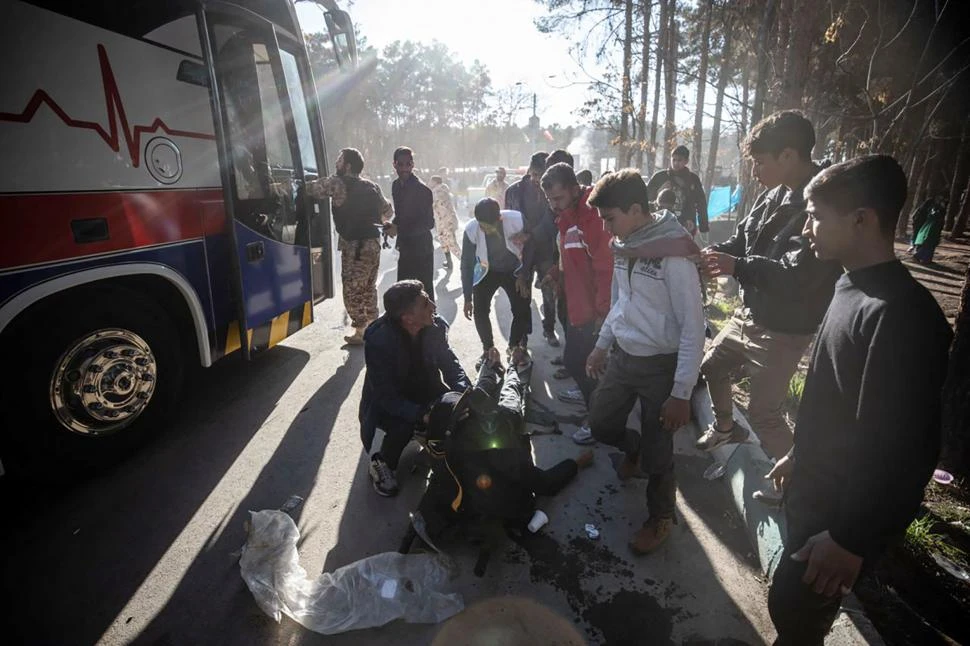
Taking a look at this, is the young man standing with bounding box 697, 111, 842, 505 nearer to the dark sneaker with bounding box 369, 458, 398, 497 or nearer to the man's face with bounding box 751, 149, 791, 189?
the man's face with bounding box 751, 149, 791, 189

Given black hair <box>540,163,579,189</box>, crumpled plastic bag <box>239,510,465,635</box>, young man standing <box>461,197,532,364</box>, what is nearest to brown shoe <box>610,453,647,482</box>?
crumpled plastic bag <box>239,510,465,635</box>

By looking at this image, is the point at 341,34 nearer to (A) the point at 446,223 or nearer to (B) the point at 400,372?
(B) the point at 400,372

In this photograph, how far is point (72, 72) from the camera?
271 centimetres

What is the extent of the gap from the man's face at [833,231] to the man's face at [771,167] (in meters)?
1.14

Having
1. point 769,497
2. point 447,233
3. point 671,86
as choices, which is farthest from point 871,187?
point 671,86

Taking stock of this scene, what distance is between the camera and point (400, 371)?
9.96ft

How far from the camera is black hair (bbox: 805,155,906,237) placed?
1322 millimetres

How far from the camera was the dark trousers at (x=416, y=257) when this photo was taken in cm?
537

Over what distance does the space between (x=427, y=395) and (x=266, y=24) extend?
10.4 ft

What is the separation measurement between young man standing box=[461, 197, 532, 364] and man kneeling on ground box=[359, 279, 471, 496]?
1102mm

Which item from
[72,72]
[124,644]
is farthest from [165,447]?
[72,72]

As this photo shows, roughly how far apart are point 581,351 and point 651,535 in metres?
1.51

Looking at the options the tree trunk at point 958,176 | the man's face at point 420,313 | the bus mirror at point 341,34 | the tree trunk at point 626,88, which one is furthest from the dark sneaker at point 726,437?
the tree trunk at point 958,176

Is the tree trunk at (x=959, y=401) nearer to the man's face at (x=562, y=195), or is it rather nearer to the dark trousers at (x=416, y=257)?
the man's face at (x=562, y=195)
